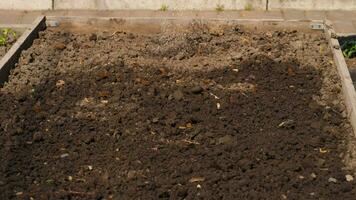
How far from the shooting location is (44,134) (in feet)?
15.5

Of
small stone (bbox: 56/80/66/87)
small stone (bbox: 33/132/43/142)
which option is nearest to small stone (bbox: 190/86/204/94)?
small stone (bbox: 56/80/66/87)

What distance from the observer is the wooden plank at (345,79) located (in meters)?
4.89

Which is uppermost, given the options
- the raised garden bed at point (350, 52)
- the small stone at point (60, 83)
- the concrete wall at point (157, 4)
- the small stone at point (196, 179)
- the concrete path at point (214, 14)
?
the concrete wall at point (157, 4)

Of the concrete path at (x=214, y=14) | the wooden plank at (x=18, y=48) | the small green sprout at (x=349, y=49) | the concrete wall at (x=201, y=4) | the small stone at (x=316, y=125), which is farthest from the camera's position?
the concrete wall at (x=201, y=4)

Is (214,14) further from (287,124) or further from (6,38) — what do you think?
(287,124)

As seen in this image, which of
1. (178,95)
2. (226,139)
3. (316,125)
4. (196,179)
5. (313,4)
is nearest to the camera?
(196,179)

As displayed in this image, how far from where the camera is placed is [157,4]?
26.7 feet

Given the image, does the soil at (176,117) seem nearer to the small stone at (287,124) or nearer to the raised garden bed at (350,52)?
the small stone at (287,124)

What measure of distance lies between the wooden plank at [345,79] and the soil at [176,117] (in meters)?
0.08

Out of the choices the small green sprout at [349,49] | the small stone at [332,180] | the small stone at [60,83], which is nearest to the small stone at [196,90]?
the small stone at [60,83]

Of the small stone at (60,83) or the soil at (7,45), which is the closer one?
the small stone at (60,83)

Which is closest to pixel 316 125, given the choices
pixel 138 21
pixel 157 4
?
pixel 138 21

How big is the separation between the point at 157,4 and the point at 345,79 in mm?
3486

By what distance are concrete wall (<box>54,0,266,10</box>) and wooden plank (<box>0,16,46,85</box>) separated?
1599 millimetres
